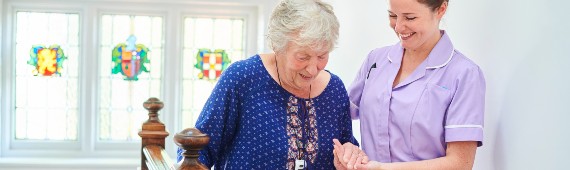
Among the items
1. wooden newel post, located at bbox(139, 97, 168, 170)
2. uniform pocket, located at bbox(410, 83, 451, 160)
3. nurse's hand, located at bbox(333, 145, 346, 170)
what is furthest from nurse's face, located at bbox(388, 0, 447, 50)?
wooden newel post, located at bbox(139, 97, 168, 170)

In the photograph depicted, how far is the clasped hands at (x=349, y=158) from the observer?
2592 millimetres

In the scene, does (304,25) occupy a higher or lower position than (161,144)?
higher

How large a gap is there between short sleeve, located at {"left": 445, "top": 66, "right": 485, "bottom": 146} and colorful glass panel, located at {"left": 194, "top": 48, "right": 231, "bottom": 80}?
480 centimetres

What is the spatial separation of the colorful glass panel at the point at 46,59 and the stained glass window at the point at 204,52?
100cm

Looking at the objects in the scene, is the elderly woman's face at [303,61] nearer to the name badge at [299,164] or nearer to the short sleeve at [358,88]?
the name badge at [299,164]

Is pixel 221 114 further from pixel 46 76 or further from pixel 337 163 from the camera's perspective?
pixel 46 76

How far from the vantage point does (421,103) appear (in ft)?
8.59

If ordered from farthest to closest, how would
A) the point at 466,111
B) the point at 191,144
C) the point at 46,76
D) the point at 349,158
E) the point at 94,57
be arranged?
the point at 46,76 → the point at 94,57 → the point at 349,158 → the point at 466,111 → the point at 191,144

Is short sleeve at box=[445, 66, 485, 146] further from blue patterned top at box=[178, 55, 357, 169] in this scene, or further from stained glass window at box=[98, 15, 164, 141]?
stained glass window at box=[98, 15, 164, 141]

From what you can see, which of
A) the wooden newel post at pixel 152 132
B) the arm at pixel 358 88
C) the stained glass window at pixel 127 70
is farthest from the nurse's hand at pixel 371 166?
the stained glass window at pixel 127 70

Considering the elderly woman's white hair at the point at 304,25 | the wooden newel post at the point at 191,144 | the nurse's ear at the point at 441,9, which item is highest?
the nurse's ear at the point at 441,9

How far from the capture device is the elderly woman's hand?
2.59 meters

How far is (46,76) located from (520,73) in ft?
17.4

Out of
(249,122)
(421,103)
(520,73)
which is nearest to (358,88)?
(421,103)
